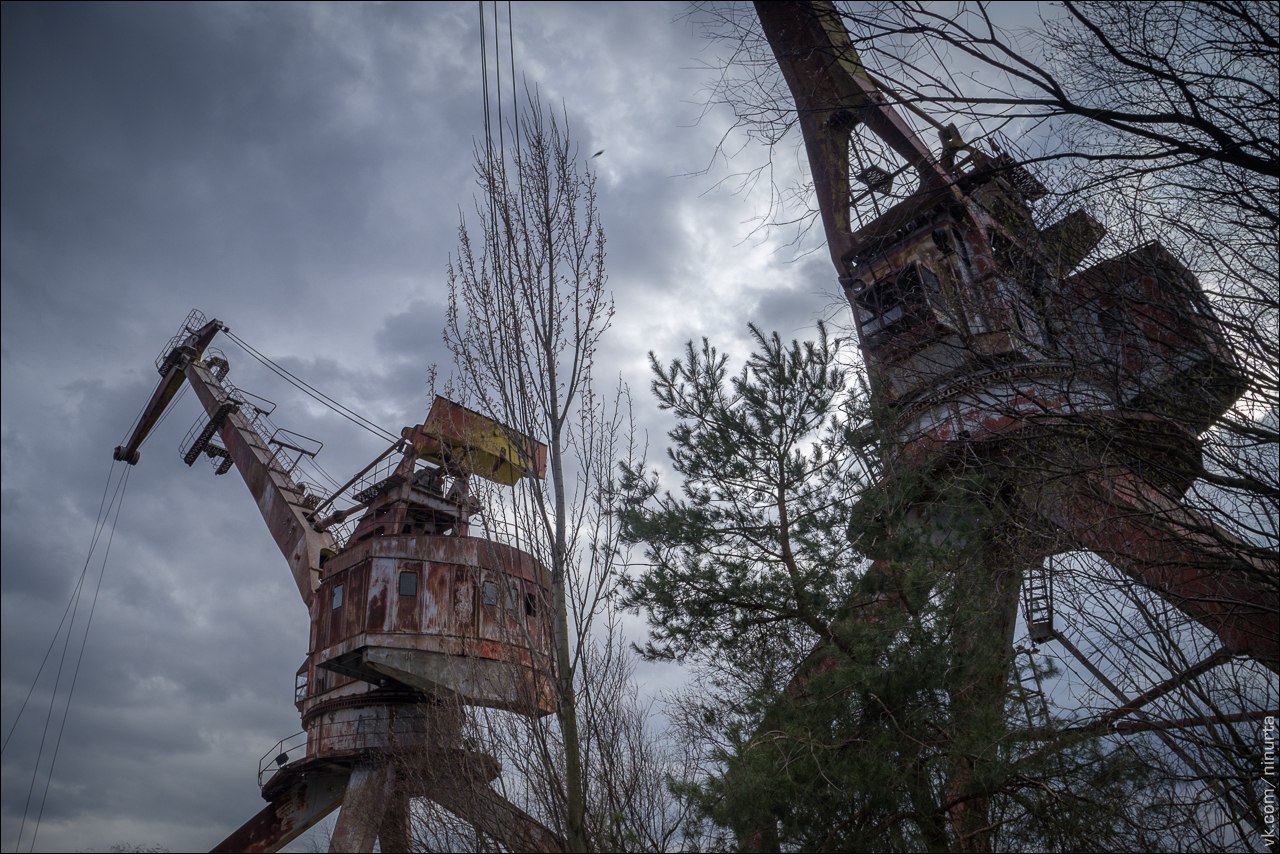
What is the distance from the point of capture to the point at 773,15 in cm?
571

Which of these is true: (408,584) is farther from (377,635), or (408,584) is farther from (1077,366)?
(1077,366)

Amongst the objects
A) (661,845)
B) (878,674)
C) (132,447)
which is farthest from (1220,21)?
(132,447)

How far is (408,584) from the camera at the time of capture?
1816 centimetres

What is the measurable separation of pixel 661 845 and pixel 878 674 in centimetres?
253

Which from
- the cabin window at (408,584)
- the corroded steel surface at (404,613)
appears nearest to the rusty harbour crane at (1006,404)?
the corroded steel surface at (404,613)

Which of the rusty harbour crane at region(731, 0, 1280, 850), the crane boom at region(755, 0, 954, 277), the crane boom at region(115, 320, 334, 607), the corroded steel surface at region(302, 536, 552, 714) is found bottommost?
the rusty harbour crane at region(731, 0, 1280, 850)

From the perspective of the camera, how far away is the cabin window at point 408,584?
1806 cm

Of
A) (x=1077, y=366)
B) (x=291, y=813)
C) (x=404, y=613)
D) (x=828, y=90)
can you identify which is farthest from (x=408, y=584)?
(x=1077, y=366)

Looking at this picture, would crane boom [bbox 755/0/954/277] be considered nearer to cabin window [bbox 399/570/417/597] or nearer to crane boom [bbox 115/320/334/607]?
cabin window [bbox 399/570/417/597]

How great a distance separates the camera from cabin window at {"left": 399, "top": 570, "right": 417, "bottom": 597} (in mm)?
18062

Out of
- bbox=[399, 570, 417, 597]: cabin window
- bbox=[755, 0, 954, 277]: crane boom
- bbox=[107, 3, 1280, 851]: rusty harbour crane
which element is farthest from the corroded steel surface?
bbox=[755, 0, 954, 277]: crane boom

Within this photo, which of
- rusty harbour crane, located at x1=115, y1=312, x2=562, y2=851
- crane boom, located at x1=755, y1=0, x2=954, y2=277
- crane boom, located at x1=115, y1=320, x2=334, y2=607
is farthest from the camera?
crane boom, located at x1=115, y1=320, x2=334, y2=607

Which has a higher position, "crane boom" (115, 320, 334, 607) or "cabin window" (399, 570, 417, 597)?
"crane boom" (115, 320, 334, 607)

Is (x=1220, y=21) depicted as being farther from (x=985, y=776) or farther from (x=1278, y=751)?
(x=985, y=776)
